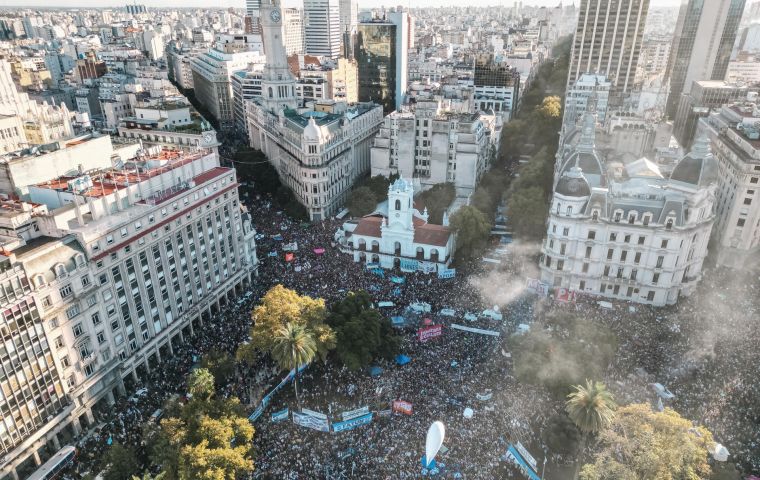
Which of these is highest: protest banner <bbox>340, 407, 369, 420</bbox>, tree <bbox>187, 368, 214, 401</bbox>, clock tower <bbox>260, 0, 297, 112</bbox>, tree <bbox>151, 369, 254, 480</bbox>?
clock tower <bbox>260, 0, 297, 112</bbox>

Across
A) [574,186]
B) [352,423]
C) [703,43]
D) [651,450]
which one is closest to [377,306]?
[352,423]

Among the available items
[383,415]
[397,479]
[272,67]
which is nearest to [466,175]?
[272,67]

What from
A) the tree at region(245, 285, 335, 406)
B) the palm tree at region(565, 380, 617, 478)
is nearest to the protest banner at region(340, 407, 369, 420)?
the tree at region(245, 285, 335, 406)

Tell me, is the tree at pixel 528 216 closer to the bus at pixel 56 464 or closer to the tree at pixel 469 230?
the tree at pixel 469 230

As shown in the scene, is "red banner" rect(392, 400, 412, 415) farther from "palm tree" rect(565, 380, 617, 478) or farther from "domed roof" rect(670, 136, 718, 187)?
"domed roof" rect(670, 136, 718, 187)

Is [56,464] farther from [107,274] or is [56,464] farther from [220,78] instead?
[220,78]
